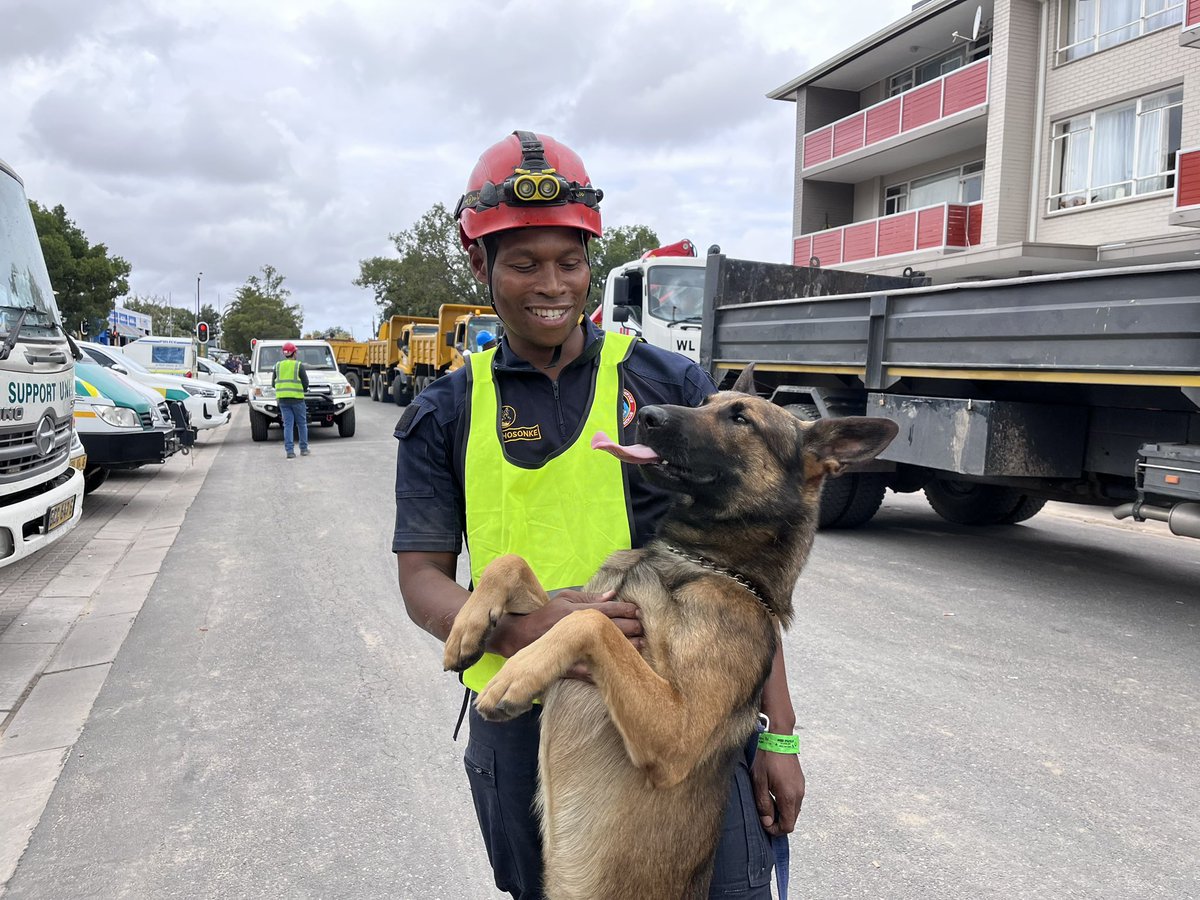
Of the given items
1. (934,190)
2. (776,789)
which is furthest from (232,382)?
(776,789)

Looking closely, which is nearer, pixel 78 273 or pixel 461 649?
pixel 461 649

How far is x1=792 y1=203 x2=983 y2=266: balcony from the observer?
2066 cm

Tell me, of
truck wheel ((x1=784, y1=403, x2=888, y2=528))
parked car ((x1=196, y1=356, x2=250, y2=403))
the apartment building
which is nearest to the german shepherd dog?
truck wheel ((x1=784, y1=403, x2=888, y2=528))

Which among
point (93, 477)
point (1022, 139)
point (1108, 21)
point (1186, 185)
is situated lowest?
point (93, 477)

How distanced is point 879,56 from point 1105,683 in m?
22.8

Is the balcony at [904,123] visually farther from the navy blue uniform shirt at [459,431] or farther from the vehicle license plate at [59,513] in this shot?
the navy blue uniform shirt at [459,431]

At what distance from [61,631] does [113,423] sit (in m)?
4.76

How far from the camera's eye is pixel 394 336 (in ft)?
92.6

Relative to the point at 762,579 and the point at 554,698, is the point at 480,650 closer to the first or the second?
the point at 554,698

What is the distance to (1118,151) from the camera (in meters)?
18.1

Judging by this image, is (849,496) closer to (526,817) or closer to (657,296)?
(657,296)

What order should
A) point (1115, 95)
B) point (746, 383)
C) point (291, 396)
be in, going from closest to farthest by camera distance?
point (746, 383) → point (291, 396) → point (1115, 95)

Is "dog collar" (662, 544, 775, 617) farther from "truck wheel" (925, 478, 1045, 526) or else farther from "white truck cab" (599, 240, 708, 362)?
"white truck cab" (599, 240, 708, 362)

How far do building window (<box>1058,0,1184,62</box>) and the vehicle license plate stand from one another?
1954 cm
